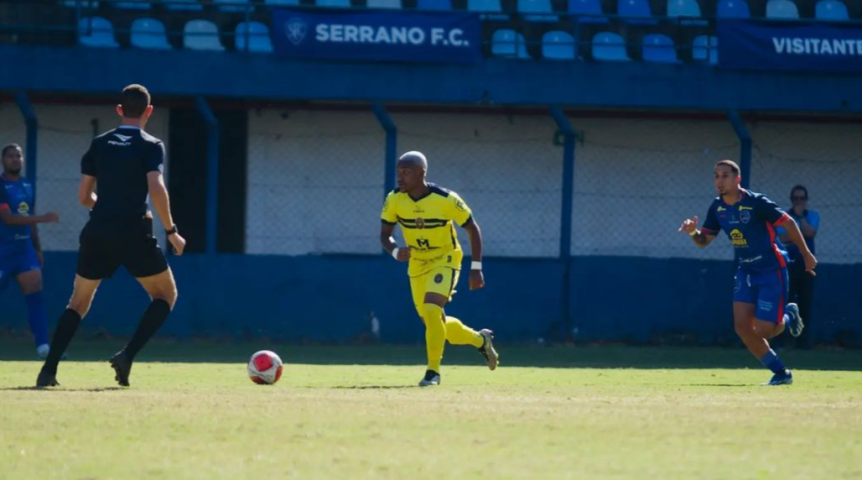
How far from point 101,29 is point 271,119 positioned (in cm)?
319

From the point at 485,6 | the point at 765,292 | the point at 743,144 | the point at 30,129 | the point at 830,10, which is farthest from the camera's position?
the point at 830,10

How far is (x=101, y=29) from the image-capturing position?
19516 mm

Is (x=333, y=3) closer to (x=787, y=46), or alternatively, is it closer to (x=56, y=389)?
(x=787, y=46)

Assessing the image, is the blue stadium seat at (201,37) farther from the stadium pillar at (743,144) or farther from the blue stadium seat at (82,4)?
the stadium pillar at (743,144)

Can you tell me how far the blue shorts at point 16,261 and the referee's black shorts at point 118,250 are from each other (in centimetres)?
448

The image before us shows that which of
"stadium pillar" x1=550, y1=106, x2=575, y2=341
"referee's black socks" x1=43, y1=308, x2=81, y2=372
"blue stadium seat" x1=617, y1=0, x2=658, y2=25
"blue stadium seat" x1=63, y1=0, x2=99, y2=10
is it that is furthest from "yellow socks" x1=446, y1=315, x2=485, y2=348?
"blue stadium seat" x1=617, y1=0, x2=658, y2=25

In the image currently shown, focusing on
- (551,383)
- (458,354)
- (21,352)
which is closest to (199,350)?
(21,352)

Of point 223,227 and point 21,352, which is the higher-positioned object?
point 223,227

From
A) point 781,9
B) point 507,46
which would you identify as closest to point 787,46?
point 781,9

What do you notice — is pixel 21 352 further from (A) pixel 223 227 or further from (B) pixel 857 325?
(B) pixel 857 325

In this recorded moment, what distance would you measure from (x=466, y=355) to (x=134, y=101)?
7.81 meters

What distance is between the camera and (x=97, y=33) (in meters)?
20.4

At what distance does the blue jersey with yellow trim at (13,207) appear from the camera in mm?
14602

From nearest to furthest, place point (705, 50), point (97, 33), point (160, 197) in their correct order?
point (160, 197) < point (97, 33) < point (705, 50)
